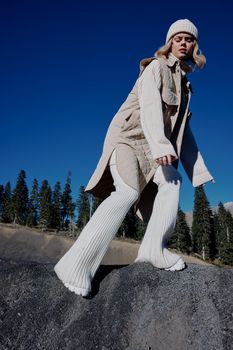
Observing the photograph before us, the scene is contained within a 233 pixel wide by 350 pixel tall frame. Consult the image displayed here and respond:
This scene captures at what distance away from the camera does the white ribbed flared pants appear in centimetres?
270

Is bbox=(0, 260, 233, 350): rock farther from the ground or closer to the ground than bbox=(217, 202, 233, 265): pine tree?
closer to the ground

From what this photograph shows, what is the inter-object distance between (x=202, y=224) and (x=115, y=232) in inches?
2462

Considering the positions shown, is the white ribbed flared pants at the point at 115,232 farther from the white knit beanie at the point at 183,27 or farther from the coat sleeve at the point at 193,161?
the white knit beanie at the point at 183,27

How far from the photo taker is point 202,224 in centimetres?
6288

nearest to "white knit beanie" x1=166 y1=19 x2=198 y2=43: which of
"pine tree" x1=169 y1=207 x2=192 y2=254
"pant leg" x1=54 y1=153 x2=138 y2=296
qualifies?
"pant leg" x1=54 y1=153 x2=138 y2=296

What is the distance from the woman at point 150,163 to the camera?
2793 millimetres

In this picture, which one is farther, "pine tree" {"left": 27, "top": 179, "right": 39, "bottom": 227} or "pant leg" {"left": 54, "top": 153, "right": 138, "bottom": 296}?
"pine tree" {"left": 27, "top": 179, "right": 39, "bottom": 227}

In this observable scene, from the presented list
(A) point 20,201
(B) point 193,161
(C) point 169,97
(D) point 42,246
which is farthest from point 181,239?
(C) point 169,97

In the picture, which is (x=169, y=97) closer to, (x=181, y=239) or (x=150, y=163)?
(x=150, y=163)

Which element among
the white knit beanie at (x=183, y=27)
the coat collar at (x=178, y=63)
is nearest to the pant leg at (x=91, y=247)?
the coat collar at (x=178, y=63)

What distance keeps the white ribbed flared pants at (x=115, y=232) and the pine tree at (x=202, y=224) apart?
201ft

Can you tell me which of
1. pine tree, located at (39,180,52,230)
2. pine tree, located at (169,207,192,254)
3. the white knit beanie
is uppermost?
pine tree, located at (39,180,52,230)

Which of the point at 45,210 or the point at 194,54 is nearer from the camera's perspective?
the point at 194,54

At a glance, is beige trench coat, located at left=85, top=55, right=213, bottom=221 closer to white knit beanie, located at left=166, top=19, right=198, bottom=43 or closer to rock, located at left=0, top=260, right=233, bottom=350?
white knit beanie, located at left=166, top=19, right=198, bottom=43
